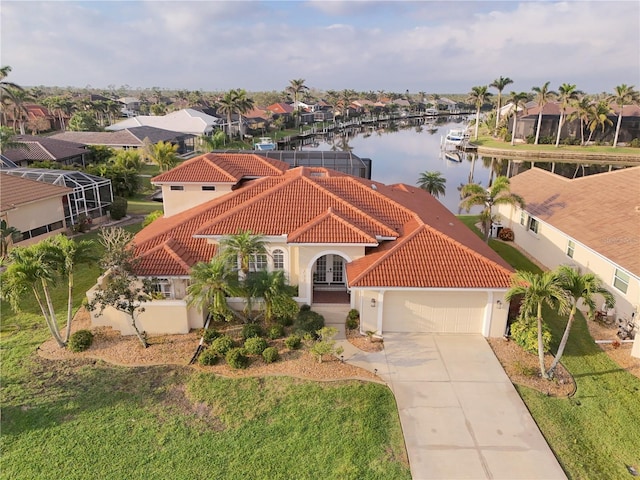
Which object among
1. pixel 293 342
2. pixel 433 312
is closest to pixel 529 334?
pixel 433 312

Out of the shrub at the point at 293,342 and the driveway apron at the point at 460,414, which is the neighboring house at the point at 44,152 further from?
the driveway apron at the point at 460,414

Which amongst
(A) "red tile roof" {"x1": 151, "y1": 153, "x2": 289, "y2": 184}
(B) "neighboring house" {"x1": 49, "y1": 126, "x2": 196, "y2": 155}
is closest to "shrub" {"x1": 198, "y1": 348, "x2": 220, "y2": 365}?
(A) "red tile roof" {"x1": 151, "y1": 153, "x2": 289, "y2": 184}

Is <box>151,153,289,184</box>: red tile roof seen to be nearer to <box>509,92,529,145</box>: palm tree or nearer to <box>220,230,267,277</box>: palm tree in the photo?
<box>220,230,267,277</box>: palm tree

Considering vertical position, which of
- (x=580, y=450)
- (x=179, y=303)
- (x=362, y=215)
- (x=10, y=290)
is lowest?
(x=580, y=450)

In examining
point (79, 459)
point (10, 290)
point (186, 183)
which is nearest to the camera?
point (79, 459)

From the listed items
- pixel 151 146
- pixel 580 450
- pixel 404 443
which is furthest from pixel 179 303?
pixel 151 146

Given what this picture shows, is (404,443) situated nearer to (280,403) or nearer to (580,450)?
(280,403)
